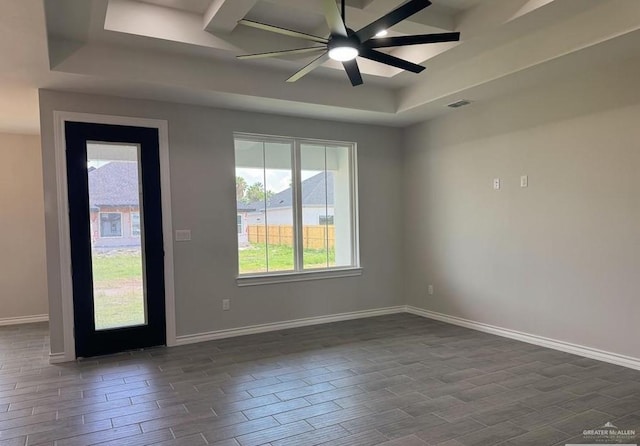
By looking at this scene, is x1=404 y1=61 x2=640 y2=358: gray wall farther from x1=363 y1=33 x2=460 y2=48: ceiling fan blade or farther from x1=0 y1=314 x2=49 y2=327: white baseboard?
x1=0 y1=314 x2=49 y2=327: white baseboard

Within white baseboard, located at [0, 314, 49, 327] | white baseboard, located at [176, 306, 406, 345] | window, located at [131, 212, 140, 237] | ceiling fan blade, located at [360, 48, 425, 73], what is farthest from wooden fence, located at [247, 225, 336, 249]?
white baseboard, located at [0, 314, 49, 327]

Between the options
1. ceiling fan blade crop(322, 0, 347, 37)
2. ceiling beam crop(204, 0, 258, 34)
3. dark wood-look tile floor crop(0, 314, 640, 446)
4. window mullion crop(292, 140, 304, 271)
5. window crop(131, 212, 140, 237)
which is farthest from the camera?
window mullion crop(292, 140, 304, 271)

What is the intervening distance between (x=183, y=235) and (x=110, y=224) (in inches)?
28.3

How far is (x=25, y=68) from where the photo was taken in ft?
11.0

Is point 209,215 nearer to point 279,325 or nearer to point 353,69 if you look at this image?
point 279,325

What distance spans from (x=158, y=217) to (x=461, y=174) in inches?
139

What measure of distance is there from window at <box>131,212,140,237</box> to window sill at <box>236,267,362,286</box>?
1.20 metres

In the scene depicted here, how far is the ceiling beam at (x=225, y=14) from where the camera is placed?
3.08 m

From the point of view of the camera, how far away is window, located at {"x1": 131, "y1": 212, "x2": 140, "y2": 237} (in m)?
4.30

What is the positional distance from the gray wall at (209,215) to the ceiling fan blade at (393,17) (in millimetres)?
2562

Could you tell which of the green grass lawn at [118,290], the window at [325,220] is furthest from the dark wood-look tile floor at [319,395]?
the window at [325,220]

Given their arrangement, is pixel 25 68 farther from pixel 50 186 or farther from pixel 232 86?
pixel 232 86

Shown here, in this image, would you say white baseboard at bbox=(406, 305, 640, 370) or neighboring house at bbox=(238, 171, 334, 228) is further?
neighboring house at bbox=(238, 171, 334, 228)

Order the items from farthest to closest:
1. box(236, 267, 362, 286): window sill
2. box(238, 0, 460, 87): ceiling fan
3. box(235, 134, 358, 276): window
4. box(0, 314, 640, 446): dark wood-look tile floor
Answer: box(235, 134, 358, 276): window
box(236, 267, 362, 286): window sill
box(0, 314, 640, 446): dark wood-look tile floor
box(238, 0, 460, 87): ceiling fan
